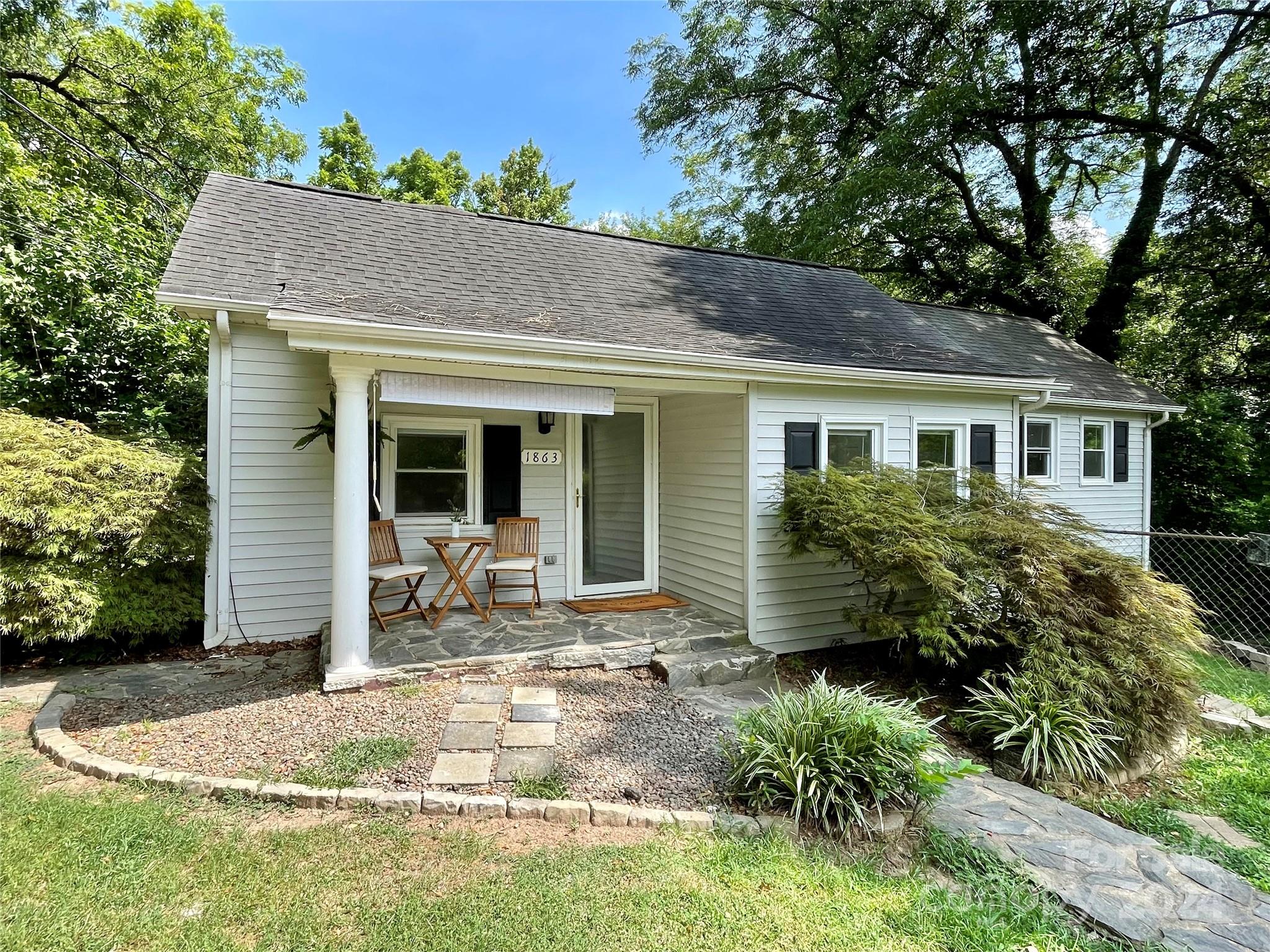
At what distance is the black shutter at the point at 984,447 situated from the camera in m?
6.52

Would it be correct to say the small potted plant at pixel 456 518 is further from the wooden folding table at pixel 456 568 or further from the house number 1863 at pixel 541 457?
the house number 1863 at pixel 541 457

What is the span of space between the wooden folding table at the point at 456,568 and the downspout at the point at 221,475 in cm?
174

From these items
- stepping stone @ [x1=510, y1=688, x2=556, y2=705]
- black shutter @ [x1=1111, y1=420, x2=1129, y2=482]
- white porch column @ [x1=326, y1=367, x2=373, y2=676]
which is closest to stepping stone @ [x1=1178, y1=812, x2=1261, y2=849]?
stepping stone @ [x1=510, y1=688, x2=556, y2=705]

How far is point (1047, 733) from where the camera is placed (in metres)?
3.66

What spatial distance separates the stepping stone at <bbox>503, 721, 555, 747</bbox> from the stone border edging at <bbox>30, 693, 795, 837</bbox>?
55 centimetres

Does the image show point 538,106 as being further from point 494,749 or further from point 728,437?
point 494,749

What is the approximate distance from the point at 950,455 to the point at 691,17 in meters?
13.8

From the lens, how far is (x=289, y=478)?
5.39 metres

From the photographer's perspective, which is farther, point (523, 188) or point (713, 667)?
point (523, 188)

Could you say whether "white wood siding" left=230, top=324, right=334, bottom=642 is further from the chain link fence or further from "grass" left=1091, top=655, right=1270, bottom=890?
the chain link fence

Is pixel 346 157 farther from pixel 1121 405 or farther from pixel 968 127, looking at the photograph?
pixel 1121 405

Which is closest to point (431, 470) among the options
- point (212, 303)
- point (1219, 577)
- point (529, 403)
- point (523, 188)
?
point (529, 403)

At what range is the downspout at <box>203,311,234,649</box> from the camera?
5.08 meters

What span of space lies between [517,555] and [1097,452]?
→ 10094 mm
